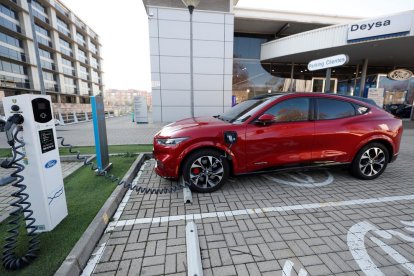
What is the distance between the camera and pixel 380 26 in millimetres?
10359

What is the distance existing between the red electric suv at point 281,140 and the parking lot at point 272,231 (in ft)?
1.51

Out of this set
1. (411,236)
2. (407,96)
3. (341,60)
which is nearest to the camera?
(411,236)

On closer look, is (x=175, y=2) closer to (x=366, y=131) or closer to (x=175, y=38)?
(x=175, y=38)

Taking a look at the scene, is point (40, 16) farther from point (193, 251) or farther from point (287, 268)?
point (287, 268)

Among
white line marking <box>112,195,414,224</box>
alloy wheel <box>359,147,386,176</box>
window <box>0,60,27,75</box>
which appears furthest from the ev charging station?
window <box>0,60,27,75</box>

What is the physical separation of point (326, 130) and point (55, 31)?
5602 centimetres

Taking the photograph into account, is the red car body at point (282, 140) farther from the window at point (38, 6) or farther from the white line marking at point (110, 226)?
the window at point (38, 6)

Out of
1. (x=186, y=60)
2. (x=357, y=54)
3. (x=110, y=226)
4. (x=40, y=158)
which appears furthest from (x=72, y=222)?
(x=357, y=54)

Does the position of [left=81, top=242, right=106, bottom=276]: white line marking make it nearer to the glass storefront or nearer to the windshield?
the windshield

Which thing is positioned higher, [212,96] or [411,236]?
[212,96]

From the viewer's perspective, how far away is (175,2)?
485 inches

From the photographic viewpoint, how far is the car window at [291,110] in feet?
12.3

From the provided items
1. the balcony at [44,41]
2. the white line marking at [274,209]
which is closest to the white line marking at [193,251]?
the white line marking at [274,209]

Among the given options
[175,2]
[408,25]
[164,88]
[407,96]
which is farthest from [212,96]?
[407,96]
